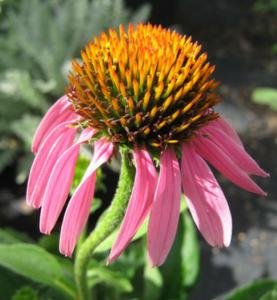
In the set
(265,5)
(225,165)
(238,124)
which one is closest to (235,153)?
(225,165)

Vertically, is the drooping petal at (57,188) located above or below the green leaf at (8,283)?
above

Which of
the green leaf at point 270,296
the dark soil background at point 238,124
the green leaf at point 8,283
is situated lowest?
the dark soil background at point 238,124

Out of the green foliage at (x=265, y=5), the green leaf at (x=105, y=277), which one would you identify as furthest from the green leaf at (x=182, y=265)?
the green foliage at (x=265, y=5)

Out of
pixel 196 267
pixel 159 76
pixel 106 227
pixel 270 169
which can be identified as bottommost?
pixel 270 169

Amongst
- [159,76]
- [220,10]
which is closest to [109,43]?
[159,76]

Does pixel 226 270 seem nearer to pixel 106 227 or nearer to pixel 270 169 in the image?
pixel 270 169

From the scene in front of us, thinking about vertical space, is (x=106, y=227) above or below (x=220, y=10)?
above

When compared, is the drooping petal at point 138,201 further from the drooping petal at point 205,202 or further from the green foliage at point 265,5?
the green foliage at point 265,5
